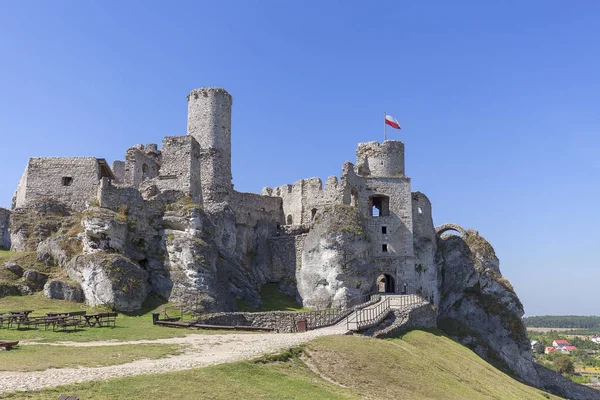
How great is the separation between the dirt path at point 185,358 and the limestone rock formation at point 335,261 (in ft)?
48.9

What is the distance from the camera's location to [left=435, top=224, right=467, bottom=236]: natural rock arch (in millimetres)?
72562

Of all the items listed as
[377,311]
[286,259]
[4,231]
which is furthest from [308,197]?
[4,231]

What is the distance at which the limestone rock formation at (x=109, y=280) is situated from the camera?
36.1 meters

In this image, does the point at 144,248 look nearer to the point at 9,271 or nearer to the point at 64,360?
the point at 9,271

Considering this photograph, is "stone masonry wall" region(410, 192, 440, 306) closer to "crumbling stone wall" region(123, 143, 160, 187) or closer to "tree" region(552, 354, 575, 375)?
"crumbling stone wall" region(123, 143, 160, 187)

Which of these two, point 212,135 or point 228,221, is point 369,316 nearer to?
point 228,221

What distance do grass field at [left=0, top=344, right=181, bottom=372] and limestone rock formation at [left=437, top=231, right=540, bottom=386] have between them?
44320mm

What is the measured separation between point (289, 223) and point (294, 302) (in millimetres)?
12706

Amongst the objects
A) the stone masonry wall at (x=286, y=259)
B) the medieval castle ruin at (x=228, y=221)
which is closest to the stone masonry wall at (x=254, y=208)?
the medieval castle ruin at (x=228, y=221)

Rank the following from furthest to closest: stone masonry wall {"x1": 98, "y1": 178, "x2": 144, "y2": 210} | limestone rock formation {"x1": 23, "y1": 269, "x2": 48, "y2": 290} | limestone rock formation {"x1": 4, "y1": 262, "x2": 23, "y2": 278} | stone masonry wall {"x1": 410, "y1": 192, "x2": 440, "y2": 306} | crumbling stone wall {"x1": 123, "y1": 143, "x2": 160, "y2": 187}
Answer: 1. stone masonry wall {"x1": 410, "y1": 192, "x2": 440, "y2": 306}
2. crumbling stone wall {"x1": 123, "y1": 143, "x2": 160, "y2": 187}
3. stone masonry wall {"x1": 98, "y1": 178, "x2": 144, "y2": 210}
4. limestone rock formation {"x1": 4, "y1": 262, "x2": 23, "y2": 278}
5. limestone rock formation {"x1": 23, "y1": 269, "x2": 48, "y2": 290}

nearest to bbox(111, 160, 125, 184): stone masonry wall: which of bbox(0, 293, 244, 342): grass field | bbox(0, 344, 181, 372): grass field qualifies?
bbox(0, 293, 244, 342): grass field

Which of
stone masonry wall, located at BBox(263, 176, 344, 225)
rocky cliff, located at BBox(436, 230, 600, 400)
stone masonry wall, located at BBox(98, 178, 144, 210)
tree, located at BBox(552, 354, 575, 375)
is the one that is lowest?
tree, located at BBox(552, 354, 575, 375)

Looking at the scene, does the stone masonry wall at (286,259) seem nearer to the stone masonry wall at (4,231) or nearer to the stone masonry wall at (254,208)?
the stone masonry wall at (254,208)

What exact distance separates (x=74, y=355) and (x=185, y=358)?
432 centimetres
